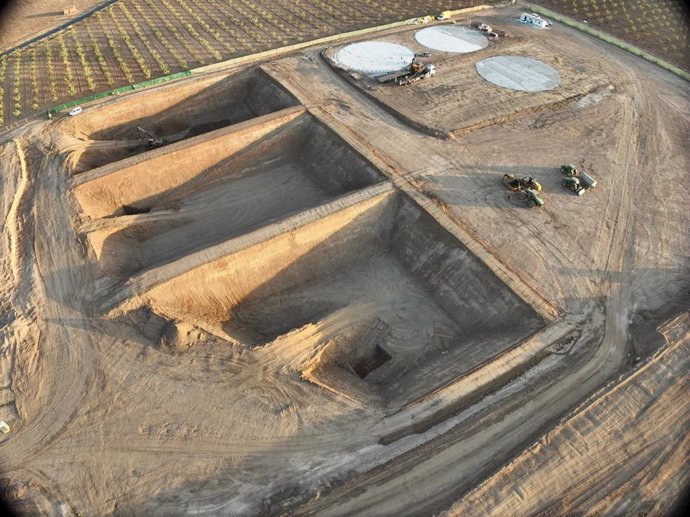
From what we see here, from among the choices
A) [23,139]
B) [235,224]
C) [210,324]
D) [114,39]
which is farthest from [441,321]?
[114,39]

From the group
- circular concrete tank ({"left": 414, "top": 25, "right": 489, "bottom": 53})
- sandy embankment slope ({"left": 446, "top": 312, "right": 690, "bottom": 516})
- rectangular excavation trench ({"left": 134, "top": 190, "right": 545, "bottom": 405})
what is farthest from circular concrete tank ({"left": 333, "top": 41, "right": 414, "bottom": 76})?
sandy embankment slope ({"left": 446, "top": 312, "right": 690, "bottom": 516})

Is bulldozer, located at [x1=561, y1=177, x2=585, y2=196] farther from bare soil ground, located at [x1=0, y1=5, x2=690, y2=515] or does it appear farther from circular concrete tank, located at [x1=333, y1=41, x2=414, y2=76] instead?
circular concrete tank, located at [x1=333, y1=41, x2=414, y2=76]

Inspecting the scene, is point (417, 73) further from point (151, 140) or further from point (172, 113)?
point (151, 140)

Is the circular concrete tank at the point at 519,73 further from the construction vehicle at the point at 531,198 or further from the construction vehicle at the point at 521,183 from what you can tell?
the construction vehicle at the point at 531,198

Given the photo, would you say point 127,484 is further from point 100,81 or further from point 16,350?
point 100,81

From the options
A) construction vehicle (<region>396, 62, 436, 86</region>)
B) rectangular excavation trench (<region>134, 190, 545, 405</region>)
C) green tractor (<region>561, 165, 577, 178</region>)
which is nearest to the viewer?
rectangular excavation trench (<region>134, 190, 545, 405</region>)

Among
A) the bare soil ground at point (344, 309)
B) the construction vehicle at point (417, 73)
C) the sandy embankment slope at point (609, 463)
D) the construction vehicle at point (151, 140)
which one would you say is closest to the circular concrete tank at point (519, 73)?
the bare soil ground at point (344, 309)

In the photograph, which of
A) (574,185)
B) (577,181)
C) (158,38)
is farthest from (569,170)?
(158,38)
